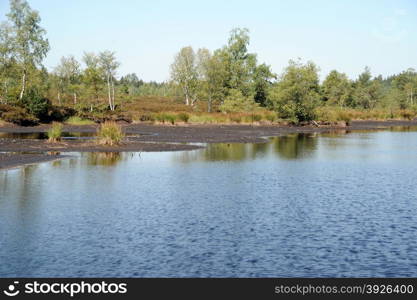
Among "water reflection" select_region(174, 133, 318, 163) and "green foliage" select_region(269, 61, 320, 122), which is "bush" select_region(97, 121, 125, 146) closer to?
"water reflection" select_region(174, 133, 318, 163)

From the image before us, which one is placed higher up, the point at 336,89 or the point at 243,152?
the point at 336,89

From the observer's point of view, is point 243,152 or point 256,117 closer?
point 243,152

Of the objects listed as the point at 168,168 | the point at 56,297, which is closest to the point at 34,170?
the point at 168,168

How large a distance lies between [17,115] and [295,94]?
47.5 m

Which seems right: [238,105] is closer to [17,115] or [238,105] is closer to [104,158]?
[17,115]

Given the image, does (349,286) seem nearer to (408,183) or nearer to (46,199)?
(46,199)

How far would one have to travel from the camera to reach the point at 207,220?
1955cm

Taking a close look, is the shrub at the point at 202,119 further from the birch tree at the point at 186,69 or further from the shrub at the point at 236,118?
the birch tree at the point at 186,69

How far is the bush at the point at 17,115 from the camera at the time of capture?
254 ft

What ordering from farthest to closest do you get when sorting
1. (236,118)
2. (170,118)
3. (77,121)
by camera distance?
(236,118)
(77,121)
(170,118)

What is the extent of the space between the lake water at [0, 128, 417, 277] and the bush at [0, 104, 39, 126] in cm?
4614

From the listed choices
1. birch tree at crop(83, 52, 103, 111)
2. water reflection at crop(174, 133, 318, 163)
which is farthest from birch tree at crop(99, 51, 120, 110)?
water reflection at crop(174, 133, 318, 163)

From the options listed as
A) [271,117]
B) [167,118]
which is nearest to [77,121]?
[167,118]

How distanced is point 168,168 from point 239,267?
21533 millimetres
